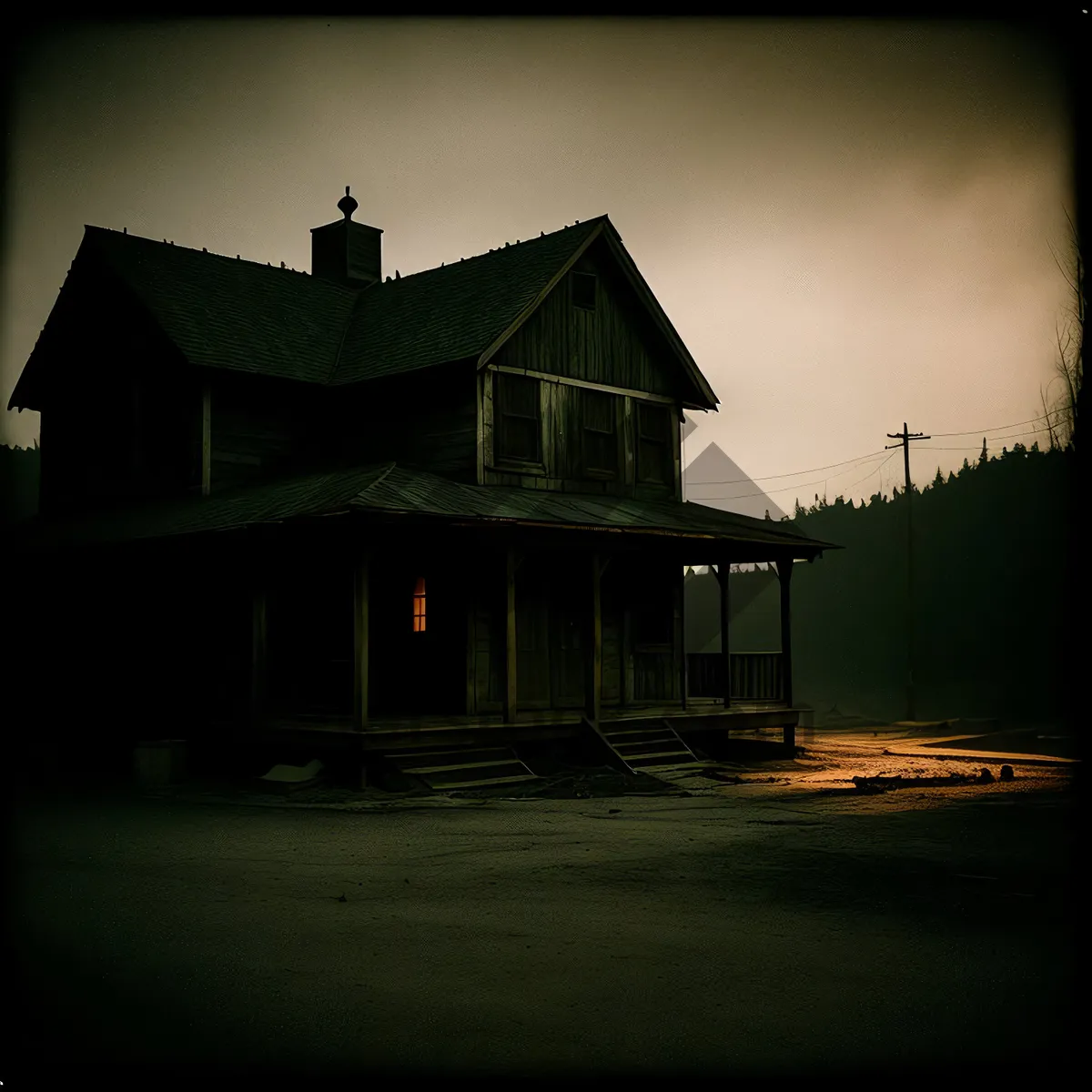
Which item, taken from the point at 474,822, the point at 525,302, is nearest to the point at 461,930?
the point at 474,822

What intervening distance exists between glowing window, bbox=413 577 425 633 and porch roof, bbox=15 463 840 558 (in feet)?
6.48

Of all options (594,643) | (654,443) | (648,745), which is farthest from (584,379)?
(648,745)

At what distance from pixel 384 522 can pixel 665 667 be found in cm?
889

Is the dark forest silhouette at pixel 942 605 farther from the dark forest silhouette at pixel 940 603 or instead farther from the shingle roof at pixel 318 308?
the shingle roof at pixel 318 308

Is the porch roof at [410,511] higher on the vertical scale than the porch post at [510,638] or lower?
higher

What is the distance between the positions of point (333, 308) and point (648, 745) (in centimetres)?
1211

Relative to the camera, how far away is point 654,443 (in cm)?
2355

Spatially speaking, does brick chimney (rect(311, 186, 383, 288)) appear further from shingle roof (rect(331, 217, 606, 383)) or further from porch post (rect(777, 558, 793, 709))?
porch post (rect(777, 558, 793, 709))

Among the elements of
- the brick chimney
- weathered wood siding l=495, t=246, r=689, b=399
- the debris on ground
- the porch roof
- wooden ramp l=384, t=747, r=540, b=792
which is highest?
the brick chimney

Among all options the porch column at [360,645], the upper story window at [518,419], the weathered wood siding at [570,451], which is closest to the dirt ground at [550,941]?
the porch column at [360,645]

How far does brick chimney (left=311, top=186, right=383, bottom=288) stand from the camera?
28.0 metres

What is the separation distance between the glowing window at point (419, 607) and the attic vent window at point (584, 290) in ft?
19.7

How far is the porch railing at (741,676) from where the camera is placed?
23.9m

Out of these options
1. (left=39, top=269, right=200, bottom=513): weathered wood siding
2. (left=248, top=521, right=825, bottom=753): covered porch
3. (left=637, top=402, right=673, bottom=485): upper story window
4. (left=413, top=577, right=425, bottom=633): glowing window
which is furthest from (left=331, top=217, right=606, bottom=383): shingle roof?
(left=413, top=577, right=425, bottom=633): glowing window
